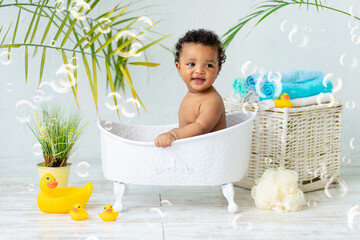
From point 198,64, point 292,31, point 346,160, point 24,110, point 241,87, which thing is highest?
point 292,31

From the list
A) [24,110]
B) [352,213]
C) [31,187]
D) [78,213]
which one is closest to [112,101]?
[24,110]

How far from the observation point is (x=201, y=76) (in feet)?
6.13

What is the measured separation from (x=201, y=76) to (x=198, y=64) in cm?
4

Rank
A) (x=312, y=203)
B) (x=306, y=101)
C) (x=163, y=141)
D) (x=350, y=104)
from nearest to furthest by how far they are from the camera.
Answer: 1. (x=163, y=141)
2. (x=312, y=203)
3. (x=306, y=101)
4. (x=350, y=104)

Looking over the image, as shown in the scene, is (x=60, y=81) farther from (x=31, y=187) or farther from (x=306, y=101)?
(x=306, y=101)

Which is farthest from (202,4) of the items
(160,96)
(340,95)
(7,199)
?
(7,199)

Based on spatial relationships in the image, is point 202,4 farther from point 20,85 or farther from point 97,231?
point 97,231

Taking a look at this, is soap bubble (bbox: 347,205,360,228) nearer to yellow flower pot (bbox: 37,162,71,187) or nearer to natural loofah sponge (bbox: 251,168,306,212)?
natural loofah sponge (bbox: 251,168,306,212)

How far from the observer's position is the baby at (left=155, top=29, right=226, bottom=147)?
1854mm

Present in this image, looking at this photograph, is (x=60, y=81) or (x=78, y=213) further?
(x=60, y=81)

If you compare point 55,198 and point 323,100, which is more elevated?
point 323,100

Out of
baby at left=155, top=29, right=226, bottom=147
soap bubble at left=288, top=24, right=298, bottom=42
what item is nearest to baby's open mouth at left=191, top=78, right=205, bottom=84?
baby at left=155, top=29, right=226, bottom=147

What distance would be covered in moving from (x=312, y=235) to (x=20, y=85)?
1.72 m

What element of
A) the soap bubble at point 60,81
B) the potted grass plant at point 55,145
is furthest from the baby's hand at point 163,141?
the soap bubble at point 60,81
